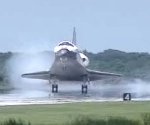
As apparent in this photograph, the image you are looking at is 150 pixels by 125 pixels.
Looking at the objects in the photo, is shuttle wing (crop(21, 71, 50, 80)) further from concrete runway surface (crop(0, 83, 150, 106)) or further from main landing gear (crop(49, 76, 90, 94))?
concrete runway surface (crop(0, 83, 150, 106))

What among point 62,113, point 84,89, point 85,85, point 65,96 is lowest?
point 62,113

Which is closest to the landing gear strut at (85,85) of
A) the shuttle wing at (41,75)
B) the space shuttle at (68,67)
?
the space shuttle at (68,67)

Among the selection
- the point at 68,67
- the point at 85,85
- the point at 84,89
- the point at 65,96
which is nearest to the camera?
the point at 65,96

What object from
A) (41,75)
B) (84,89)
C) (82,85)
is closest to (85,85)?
(82,85)

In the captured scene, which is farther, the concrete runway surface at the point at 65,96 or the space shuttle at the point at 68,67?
the space shuttle at the point at 68,67

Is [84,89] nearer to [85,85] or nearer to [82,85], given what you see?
[85,85]

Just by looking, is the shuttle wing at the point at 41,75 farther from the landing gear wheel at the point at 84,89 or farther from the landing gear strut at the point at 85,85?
the landing gear wheel at the point at 84,89

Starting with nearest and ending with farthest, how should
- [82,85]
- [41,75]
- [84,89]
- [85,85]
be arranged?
[84,89] < [85,85] < [82,85] < [41,75]

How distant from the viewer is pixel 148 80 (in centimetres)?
8438

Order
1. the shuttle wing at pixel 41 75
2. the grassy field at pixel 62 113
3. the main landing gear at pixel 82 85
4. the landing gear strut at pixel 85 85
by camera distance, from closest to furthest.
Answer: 1. the grassy field at pixel 62 113
2. the landing gear strut at pixel 85 85
3. the main landing gear at pixel 82 85
4. the shuttle wing at pixel 41 75

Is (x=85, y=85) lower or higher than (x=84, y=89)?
higher

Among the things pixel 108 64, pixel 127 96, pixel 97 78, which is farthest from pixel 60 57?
pixel 108 64

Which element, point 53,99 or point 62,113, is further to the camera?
point 53,99

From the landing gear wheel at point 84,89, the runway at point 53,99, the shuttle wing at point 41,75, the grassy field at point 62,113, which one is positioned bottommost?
the grassy field at point 62,113
